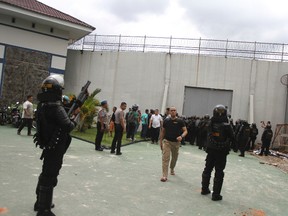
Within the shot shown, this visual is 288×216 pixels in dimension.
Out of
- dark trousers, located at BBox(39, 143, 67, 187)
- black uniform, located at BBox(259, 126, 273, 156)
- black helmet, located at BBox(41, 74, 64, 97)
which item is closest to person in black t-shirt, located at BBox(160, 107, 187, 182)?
dark trousers, located at BBox(39, 143, 67, 187)

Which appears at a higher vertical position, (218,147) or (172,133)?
(172,133)

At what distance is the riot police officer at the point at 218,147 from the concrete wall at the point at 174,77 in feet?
48.4

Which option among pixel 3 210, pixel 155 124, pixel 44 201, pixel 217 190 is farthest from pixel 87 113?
pixel 44 201

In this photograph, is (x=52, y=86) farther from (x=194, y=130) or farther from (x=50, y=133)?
(x=194, y=130)

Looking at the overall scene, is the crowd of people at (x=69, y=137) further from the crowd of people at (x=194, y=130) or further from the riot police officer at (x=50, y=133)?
the crowd of people at (x=194, y=130)

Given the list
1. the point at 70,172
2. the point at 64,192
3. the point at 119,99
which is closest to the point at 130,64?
the point at 119,99

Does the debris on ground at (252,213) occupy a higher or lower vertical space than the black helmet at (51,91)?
lower

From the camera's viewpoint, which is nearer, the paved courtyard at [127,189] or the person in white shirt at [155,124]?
the paved courtyard at [127,189]

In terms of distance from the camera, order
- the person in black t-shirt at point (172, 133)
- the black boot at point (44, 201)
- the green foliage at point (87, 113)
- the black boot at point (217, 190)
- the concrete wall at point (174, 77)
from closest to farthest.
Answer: the black boot at point (44, 201) → the black boot at point (217, 190) → the person in black t-shirt at point (172, 133) → the green foliage at point (87, 113) → the concrete wall at point (174, 77)

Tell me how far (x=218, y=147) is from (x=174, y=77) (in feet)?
51.3

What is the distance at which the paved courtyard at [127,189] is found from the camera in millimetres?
4684

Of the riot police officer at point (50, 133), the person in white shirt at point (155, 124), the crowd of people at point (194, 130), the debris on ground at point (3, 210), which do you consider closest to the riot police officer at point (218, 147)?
the riot police officer at point (50, 133)

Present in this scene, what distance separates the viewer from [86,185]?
5.82m

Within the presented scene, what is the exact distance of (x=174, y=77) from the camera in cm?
2119
